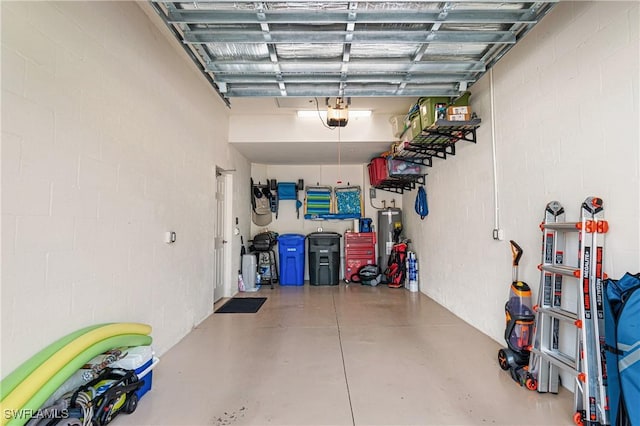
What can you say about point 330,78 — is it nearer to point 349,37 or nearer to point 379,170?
point 349,37

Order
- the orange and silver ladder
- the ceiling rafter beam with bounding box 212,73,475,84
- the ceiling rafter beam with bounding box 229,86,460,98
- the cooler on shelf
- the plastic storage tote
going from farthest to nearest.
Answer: the cooler on shelf, the plastic storage tote, the ceiling rafter beam with bounding box 229,86,460,98, the ceiling rafter beam with bounding box 212,73,475,84, the orange and silver ladder

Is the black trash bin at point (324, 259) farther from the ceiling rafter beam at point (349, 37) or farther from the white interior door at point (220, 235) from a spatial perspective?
the ceiling rafter beam at point (349, 37)

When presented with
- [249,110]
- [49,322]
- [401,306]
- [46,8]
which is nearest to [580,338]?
[401,306]

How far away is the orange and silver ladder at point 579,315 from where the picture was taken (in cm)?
150

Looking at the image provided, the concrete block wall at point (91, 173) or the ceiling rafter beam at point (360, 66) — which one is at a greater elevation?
the ceiling rafter beam at point (360, 66)

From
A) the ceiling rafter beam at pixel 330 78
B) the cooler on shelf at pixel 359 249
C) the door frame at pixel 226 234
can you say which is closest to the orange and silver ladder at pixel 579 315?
the ceiling rafter beam at pixel 330 78

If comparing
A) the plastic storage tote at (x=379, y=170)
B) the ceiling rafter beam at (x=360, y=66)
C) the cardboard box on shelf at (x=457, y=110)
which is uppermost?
the ceiling rafter beam at (x=360, y=66)

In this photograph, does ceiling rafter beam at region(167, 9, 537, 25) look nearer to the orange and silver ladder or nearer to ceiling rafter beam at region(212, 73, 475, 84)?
ceiling rafter beam at region(212, 73, 475, 84)

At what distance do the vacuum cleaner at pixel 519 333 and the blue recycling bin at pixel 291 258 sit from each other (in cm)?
391

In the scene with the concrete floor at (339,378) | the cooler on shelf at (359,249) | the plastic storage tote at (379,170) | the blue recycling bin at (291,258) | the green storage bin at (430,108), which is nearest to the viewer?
the concrete floor at (339,378)

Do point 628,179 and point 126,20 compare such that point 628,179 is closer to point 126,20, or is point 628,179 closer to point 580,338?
point 580,338

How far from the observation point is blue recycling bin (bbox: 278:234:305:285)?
565 centimetres

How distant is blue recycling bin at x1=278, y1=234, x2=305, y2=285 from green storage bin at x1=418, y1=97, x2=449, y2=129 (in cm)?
339

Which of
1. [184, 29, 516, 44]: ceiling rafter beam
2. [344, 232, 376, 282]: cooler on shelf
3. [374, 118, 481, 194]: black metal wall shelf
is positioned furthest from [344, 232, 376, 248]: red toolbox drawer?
[184, 29, 516, 44]: ceiling rafter beam
